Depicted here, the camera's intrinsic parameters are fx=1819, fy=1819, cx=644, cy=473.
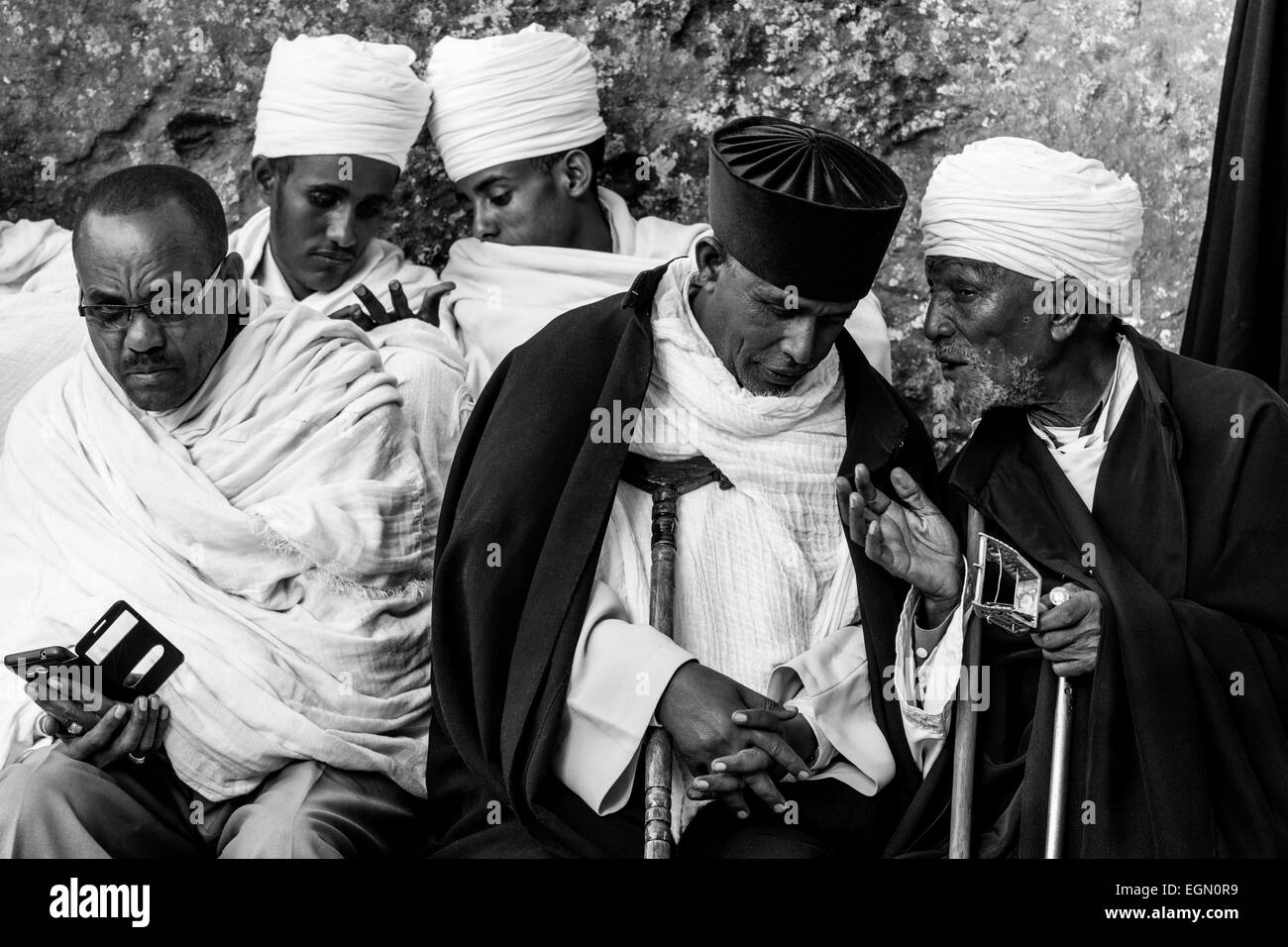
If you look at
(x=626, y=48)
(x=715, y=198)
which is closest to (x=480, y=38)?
(x=626, y=48)

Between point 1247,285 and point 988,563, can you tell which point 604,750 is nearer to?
point 988,563

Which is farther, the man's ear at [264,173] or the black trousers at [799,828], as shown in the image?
the man's ear at [264,173]

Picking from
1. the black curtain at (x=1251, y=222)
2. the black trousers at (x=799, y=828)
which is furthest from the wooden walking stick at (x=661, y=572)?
the black curtain at (x=1251, y=222)

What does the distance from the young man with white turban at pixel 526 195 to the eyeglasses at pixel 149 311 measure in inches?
48.7

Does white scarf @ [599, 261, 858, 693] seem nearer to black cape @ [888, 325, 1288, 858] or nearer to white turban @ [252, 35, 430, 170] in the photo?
black cape @ [888, 325, 1288, 858]

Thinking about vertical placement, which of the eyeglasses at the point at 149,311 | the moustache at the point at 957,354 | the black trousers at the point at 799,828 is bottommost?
the black trousers at the point at 799,828

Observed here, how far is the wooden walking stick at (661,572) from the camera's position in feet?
12.6

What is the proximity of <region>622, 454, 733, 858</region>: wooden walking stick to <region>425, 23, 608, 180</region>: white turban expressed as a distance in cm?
169

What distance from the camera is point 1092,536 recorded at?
158 inches

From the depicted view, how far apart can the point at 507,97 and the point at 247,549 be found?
6.33 feet

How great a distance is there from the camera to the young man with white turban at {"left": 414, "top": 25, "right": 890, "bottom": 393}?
546cm

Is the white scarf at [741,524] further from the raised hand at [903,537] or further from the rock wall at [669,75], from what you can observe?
the rock wall at [669,75]

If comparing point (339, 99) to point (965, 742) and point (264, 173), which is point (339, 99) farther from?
point (965, 742)

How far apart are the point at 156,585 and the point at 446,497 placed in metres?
0.70
